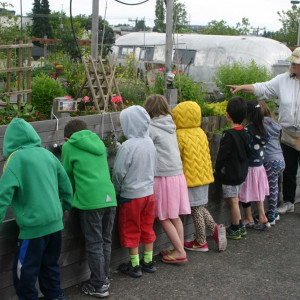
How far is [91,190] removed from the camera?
4020 mm

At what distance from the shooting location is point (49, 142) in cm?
654

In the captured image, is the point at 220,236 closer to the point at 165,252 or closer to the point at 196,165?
the point at 165,252

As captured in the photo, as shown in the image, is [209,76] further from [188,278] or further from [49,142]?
[188,278]

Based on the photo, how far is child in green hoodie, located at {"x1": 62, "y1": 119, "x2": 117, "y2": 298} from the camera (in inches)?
158

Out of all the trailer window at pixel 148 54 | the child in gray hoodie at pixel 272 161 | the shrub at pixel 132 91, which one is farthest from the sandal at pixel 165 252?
the trailer window at pixel 148 54

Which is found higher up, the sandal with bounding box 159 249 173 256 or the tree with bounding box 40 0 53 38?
the tree with bounding box 40 0 53 38

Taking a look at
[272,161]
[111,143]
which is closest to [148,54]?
[111,143]

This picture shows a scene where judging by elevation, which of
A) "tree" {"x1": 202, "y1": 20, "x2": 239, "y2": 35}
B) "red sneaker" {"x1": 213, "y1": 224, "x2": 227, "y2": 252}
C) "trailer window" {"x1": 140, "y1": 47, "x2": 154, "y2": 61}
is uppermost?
"tree" {"x1": 202, "y1": 20, "x2": 239, "y2": 35}

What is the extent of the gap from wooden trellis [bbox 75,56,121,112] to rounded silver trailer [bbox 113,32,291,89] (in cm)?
842

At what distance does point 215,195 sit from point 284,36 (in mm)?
47745

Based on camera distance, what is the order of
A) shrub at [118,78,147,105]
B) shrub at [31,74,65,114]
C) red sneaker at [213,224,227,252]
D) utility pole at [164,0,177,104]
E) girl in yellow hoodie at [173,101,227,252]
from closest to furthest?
1. girl in yellow hoodie at [173,101,227,252]
2. red sneaker at [213,224,227,252]
3. shrub at [31,74,65,114]
4. utility pole at [164,0,177,104]
5. shrub at [118,78,147,105]

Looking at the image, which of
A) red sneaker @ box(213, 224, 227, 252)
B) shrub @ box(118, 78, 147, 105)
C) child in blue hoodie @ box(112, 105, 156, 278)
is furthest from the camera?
shrub @ box(118, 78, 147, 105)

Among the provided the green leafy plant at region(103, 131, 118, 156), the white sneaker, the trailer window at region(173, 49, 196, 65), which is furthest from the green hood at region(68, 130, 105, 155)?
the trailer window at region(173, 49, 196, 65)

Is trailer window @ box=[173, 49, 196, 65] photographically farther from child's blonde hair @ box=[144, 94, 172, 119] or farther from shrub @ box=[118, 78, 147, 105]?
child's blonde hair @ box=[144, 94, 172, 119]
